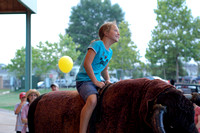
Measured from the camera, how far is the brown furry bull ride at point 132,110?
7.20 feet

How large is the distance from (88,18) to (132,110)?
182 feet

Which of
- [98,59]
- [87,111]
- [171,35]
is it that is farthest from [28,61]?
[171,35]

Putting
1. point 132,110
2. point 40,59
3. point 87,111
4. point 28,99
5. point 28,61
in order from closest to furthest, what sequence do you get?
1. point 132,110
2. point 87,111
3. point 28,99
4. point 28,61
5. point 40,59

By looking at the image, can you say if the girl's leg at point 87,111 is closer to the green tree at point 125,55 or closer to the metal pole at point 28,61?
the metal pole at point 28,61

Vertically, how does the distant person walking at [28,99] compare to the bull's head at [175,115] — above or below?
below

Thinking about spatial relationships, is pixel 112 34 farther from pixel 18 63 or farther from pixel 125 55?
pixel 18 63

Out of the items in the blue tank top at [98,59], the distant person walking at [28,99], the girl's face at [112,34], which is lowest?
the distant person walking at [28,99]

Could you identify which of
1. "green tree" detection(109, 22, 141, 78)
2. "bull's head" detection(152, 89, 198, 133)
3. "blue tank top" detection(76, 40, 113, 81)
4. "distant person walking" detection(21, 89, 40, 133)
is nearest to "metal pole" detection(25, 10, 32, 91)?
"distant person walking" detection(21, 89, 40, 133)

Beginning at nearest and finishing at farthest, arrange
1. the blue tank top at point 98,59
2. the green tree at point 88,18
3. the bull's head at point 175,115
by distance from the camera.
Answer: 1. the bull's head at point 175,115
2. the blue tank top at point 98,59
3. the green tree at point 88,18

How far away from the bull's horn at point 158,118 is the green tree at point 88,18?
51.4 metres

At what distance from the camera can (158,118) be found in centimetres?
203

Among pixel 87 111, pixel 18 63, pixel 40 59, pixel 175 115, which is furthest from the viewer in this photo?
pixel 40 59

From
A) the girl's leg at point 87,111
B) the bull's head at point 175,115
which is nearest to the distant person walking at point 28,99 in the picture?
the girl's leg at point 87,111

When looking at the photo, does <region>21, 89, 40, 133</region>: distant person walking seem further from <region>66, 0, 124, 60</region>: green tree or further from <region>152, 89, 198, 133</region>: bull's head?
<region>66, 0, 124, 60</region>: green tree
